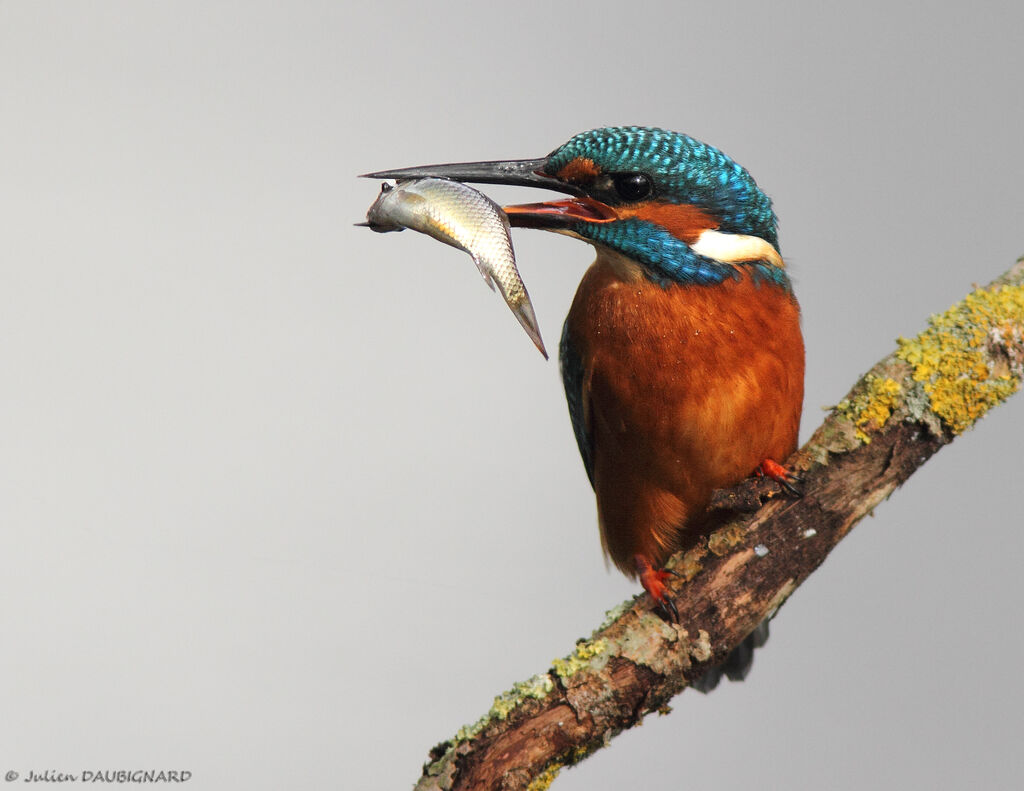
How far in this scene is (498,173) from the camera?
2707mm

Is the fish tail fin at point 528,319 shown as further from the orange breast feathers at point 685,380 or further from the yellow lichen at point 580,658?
the yellow lichen at point 580,658

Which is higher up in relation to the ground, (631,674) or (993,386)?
(993,386)

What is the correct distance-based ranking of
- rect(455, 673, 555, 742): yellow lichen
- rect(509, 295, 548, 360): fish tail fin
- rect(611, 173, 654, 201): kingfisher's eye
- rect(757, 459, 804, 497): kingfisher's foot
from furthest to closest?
1. rect(757, 459, 804, 497): kingfisher's foot
2. rect(611, 173, 654, 201): kingfisher's eye
3. rect(455, 673, 555, 742): yellow lichen
4. rect(509, 295, 548, 360): fish tail fin

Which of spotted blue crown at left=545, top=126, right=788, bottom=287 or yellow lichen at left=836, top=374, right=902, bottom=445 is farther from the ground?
spotted blue crown at left=545, top=126, right=788, bottom=287

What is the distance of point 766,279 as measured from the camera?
110 inches

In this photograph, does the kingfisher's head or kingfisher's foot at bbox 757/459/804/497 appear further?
kingfisher's foot at bbox 757/459/804/497

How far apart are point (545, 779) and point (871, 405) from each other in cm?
121

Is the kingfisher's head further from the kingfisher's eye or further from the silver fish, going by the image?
the silver fish

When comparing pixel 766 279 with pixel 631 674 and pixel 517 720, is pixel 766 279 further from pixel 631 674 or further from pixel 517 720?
pixel 517 720

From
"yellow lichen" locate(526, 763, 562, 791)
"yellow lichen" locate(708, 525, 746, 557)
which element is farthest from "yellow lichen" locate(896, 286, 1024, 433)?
"yellow lichen" locate(526, 763, 562, 791)

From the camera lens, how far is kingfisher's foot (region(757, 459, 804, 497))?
2.78 m

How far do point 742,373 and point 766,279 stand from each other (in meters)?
0.25

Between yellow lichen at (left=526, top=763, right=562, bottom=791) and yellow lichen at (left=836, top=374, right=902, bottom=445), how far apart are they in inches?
43.0

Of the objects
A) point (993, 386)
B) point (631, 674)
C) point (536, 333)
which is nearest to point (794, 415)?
point (993, 386)
